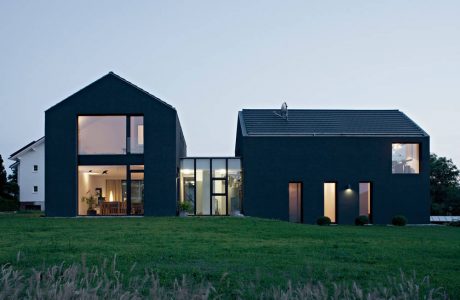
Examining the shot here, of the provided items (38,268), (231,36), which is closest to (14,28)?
(231,36)

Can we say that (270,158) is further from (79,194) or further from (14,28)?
(14,28)

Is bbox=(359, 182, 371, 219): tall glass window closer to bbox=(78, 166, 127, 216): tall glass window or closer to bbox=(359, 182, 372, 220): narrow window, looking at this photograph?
bbox=(359, 182, 372, 220): narrow window

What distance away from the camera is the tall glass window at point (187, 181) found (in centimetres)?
2798

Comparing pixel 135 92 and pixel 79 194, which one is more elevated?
pixel 135 92

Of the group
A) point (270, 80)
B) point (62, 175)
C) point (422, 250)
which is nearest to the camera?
point (422, 250)

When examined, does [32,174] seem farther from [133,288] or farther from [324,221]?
[133,288]

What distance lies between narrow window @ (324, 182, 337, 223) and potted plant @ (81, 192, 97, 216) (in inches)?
463

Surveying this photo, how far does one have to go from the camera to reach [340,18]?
87.5 feet

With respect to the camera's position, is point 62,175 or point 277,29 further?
point 277,29

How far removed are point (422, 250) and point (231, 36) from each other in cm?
2338

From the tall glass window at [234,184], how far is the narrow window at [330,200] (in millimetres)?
4508

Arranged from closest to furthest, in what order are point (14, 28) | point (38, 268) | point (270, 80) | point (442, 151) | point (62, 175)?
1. point (38, 268)
2. point (62, 175)
3. point (14, 28)
4. point (270, 80)
5. point (442, 151)

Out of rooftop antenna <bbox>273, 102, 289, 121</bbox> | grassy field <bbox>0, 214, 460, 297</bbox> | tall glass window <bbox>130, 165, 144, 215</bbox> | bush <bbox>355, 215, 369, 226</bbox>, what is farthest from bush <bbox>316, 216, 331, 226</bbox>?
grassy field <bbox>0, 214, 460, 297</bbox>

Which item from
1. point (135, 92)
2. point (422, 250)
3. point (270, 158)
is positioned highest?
point (135, 92)
